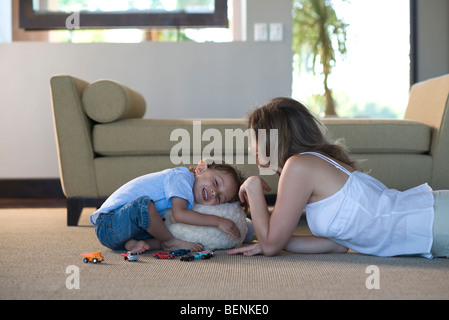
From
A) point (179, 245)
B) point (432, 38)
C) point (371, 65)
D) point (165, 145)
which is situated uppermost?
point (432, 38)

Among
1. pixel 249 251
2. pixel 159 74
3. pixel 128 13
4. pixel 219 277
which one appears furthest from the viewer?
pixel 128 13

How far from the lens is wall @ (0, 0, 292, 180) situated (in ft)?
12.4

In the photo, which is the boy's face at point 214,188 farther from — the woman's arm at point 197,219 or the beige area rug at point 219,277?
the beige area rug at point 219,277

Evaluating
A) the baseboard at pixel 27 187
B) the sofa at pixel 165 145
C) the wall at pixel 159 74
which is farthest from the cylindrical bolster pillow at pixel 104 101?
the baseboard at pixel 27 187

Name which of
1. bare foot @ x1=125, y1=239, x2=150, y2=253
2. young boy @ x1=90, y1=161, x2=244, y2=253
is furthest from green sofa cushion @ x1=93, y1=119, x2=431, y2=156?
bare foot @ x1=125, y1=239, x2=150, y2=253

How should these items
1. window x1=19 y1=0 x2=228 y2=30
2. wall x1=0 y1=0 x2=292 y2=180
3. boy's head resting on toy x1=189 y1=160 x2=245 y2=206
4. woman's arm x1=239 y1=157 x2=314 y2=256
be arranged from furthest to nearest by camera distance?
window x1=19 y1=0 x2=228 y2=30
wall x1=0 y1=0 x2=292 y2=180
boy's head resting on toy x1=189 y1=160 x2=245 y2=206
woman's arm x1=239 y1=157 x2=314 y2=256

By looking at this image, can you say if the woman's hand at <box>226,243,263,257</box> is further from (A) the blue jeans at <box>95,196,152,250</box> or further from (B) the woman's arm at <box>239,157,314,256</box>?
(A) the blue jeans at <box>95,196,152,250</box>

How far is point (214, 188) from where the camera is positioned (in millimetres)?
1775

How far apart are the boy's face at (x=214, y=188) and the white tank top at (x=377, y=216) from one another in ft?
0.98

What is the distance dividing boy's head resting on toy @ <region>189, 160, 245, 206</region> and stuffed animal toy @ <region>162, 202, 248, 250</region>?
1.0 inches

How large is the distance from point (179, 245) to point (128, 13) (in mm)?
2680

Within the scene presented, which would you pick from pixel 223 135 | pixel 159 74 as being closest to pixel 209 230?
pixel 223 135

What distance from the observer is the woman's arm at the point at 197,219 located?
1701 millimetres

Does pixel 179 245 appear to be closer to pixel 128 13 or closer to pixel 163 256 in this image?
pixel 163 256
